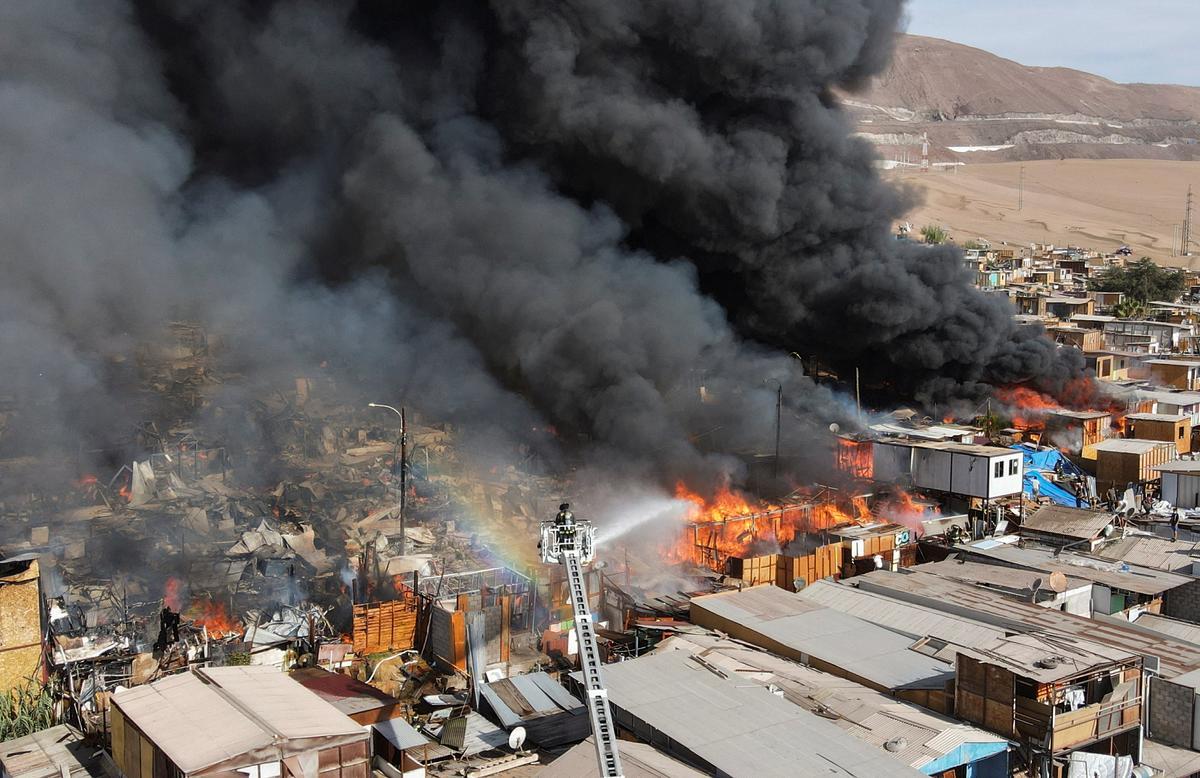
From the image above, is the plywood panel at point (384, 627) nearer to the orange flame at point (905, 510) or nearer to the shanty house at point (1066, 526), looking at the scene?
the orange flame at point (905, 510)

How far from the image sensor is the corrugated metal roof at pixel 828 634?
1263cm

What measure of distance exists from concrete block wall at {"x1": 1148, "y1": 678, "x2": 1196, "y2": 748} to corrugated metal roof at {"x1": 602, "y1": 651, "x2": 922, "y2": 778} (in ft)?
13.7

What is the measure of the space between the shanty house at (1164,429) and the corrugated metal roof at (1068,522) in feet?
28.1

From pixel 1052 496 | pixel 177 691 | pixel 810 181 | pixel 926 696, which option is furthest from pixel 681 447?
pixel 177 691

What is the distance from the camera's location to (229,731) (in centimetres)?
962

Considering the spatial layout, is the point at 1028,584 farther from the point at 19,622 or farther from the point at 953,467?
the point at 19,622

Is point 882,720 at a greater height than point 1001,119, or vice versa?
point 1001,119

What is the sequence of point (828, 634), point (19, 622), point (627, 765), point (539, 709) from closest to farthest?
point (627, 765), point (539, 709), point (19, 622), point (828, 634)

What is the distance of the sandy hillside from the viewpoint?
3698 inches

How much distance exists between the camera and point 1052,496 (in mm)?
23734

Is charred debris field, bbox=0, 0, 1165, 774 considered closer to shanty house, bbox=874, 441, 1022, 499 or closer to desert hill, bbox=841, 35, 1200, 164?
shanty house, bbox=874, 441, 1022, 499

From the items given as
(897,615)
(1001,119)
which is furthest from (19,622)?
(1001,119)

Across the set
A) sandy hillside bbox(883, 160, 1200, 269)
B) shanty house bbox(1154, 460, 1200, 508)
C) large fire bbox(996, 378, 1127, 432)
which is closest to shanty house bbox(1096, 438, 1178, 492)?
shanty house bbox(1154, 460, 1200, 508)

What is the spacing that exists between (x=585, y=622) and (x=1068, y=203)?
391ft
